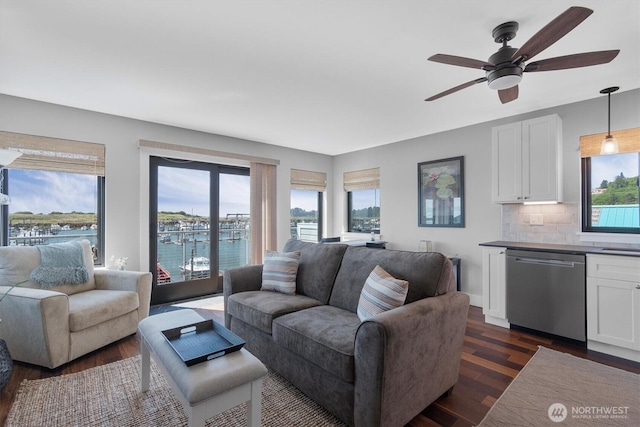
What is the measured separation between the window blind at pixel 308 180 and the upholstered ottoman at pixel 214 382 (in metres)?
4.07

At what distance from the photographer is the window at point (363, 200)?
17.7 ft

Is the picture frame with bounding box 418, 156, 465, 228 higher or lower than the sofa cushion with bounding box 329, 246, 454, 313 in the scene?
higher

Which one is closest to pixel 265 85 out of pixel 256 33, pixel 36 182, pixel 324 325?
pixel 256 33

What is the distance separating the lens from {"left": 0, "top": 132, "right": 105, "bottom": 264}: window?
3174 mm

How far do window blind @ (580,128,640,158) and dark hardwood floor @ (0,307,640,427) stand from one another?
1981 mm

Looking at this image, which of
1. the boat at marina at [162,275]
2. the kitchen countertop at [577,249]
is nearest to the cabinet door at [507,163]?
the kitchen countertop at [577,249]

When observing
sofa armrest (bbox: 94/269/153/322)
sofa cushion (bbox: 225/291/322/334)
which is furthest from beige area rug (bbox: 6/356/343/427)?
sofa armrest (bbox: 94/269/153/322)

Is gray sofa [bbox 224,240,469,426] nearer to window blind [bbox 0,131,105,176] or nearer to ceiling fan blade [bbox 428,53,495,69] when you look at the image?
ceiling fan blade [bbox 428,53,495,69]

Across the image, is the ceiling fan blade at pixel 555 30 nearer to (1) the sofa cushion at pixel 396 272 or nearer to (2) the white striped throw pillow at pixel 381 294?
(1) the sofa cushion at pixel 396 272

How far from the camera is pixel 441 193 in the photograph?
14.6ft

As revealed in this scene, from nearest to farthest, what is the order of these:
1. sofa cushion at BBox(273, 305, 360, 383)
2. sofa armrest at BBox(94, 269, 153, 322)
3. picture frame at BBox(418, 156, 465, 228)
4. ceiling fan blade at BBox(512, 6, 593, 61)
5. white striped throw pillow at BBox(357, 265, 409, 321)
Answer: ceiling fan blade at BBox(512, 6, 593, 61), sofa cushion at BBox(273, 305, 360, 383), white striped throw pillow at BBox(357, 265, 409, 321), sofa armrest at BBox(94, 269, 153, 322), picture frame at BBox(418, 156, 465, 228)

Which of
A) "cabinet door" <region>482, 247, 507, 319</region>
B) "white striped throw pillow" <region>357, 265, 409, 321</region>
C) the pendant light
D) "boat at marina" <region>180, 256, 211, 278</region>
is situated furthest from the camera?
"boat at marina" <region>180, 256, 211, 278</region>

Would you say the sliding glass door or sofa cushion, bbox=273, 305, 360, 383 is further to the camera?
the sliding glass door

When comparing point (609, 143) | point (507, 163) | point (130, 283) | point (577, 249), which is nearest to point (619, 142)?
point (609, 143)
